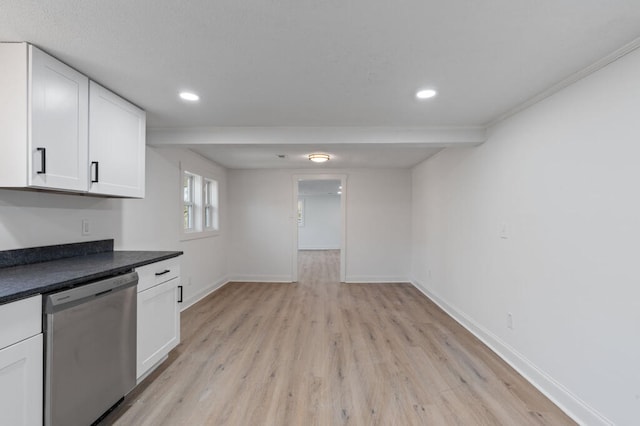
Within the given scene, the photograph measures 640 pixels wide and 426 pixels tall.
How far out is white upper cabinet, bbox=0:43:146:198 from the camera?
1634 mm

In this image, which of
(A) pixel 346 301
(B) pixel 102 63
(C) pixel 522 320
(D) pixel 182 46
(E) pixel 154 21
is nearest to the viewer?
(E) pixel 154 21

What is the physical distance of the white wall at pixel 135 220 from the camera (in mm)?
1951

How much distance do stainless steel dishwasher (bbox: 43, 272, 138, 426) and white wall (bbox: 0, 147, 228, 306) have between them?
2.49ft

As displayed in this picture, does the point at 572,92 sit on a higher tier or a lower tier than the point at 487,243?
higher

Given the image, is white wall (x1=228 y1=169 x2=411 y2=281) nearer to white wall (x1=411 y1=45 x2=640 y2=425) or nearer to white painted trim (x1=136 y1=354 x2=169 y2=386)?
white wall (x1=411 y1=45 x2=640 y2=425)

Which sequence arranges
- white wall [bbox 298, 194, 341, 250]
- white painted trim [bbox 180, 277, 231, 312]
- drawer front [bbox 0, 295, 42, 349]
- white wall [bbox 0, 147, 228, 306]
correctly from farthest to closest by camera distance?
white wall [bbox 298, 194, 341, 250], white painted trim [bbox 180, 277, 231, 312], white wall [bbox 0, 147, 228, 306], drawer front [bbox 0, 295, 42, 349]

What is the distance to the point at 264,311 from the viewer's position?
3.93m

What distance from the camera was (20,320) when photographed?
1309mm

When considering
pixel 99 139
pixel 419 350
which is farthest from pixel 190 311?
pixel 419 350

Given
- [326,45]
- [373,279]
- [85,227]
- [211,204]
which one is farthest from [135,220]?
[373,279]

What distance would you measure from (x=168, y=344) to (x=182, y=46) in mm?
2289

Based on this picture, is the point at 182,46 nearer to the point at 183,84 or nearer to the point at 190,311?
the point at 183,84

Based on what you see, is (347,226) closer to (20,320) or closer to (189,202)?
(189,202)

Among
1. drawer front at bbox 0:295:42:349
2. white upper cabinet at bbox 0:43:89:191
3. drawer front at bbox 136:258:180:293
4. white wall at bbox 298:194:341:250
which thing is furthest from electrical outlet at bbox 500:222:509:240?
white wall at bbox 298:194:341:250
